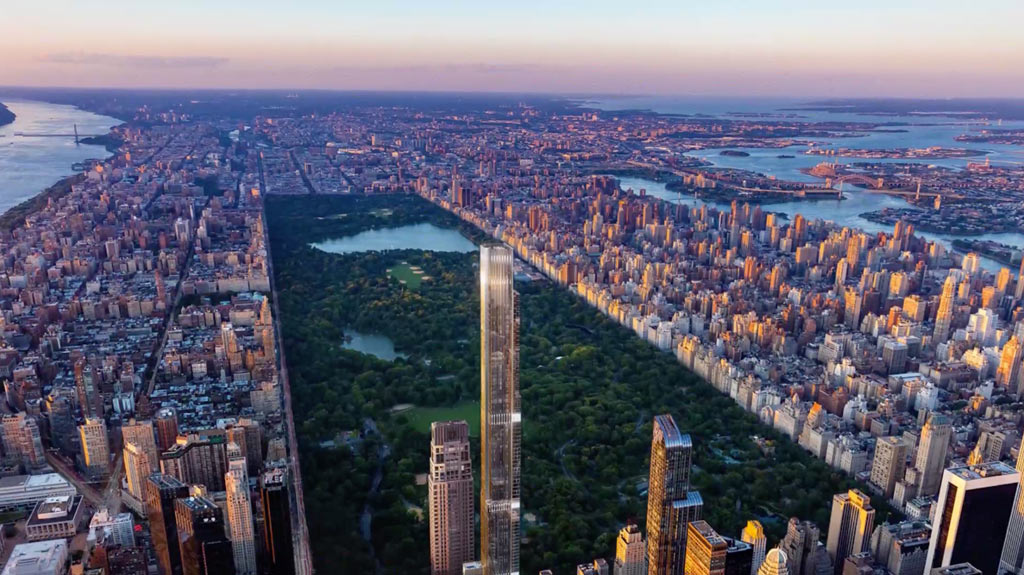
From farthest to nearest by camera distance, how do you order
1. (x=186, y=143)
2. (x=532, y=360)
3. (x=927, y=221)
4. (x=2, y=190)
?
(x=186, y=143) < (x=2, y=190) < (x=927, y=221) < (x=532, y=360)

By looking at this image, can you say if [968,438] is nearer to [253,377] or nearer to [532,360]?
[532,360]

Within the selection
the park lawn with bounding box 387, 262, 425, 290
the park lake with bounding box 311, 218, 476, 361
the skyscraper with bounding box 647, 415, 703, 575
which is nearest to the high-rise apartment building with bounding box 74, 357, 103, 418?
the park lawn with bounding box 387, 262, 425, 290

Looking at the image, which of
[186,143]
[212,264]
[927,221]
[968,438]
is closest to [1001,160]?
[927,221]

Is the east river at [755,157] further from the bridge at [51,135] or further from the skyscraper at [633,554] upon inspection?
the skyscraper at [633,554]

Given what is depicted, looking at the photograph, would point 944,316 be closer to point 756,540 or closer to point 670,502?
point 756,540

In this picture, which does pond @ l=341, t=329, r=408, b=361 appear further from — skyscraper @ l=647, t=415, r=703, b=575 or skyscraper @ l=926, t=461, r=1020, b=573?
skyscraper @ l=926, t=461, r=1020, b=573
